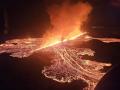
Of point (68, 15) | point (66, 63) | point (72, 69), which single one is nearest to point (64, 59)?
point (66, 63)

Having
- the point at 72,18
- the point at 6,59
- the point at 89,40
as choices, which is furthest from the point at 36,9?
the point at 6,59

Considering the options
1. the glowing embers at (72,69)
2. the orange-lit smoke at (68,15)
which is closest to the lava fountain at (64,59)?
the glowing embers at (72,69)

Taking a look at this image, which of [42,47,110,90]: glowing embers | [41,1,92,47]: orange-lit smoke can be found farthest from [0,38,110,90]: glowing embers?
[41,1,92,47]: orange-lit smoke

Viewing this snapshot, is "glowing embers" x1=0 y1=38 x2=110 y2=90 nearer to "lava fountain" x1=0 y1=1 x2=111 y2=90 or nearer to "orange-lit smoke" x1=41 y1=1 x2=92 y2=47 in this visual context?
"lava fountain" x1=0 y1=1 x2=111 y2=90

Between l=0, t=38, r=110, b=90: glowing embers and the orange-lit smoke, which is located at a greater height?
the orange-lit smoke

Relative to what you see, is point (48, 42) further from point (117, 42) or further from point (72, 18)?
point (72, 18)

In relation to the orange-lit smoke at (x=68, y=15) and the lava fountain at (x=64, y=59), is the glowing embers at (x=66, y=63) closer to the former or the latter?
the lava fountain at (x=64, y=59)

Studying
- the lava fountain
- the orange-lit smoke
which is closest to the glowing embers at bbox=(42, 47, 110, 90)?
the lava fountain

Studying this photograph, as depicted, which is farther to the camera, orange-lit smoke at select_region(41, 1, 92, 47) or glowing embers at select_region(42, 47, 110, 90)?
orange-lit smoke at select_region(41, 1, 92, 47)

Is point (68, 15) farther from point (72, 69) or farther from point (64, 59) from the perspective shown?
point (72, 69)
